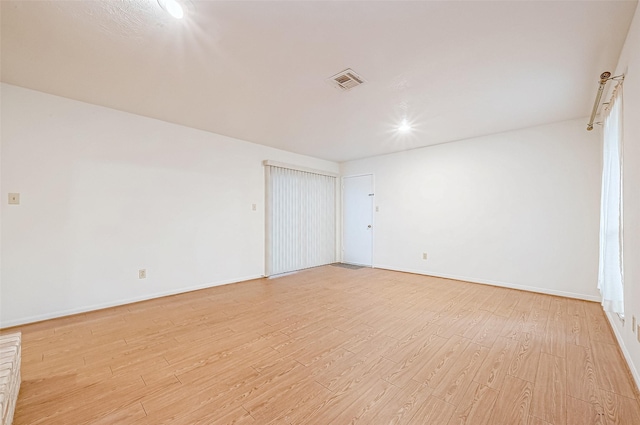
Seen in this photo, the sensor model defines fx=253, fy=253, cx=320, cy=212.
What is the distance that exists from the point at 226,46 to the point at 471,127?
348 cm

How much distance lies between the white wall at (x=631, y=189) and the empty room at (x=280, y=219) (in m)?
0.03

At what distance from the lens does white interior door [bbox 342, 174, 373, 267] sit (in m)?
5.69

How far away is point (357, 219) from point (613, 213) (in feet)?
13.2

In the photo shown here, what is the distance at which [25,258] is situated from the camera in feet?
8.59

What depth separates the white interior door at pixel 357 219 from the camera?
5.69 m

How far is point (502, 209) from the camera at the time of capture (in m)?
3.97

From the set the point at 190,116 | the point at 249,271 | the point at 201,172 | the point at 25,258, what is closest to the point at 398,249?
the point at 249,271

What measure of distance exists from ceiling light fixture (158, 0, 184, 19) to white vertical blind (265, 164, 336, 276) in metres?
3.12

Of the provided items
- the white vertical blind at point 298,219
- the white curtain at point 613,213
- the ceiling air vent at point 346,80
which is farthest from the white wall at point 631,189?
the white vertical blind at point 298,219

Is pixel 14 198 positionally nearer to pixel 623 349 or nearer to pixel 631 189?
pixel 631 189

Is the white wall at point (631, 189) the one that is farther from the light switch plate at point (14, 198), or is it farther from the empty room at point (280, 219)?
the light switch plate at point (14, 198)

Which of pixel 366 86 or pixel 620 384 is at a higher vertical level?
pixel 366 86

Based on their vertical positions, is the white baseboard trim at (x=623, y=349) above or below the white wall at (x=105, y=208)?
below

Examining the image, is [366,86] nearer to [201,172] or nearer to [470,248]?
[201,172]
